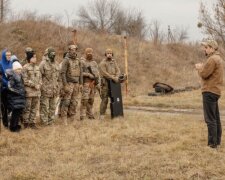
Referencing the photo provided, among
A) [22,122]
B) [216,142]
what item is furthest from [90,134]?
[216,142]

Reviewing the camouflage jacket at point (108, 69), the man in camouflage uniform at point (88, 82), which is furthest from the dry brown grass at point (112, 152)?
the camouflage jacket at point (108, 69)

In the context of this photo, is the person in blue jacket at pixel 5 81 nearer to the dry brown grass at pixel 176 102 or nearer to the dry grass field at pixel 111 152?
the dry grass field at pixel 111 152

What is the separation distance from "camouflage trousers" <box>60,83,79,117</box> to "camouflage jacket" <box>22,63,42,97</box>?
927mm

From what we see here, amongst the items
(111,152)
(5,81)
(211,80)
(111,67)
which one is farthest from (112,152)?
(111,67)

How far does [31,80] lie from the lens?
11.4 m

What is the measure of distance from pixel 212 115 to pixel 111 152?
6.35 feet

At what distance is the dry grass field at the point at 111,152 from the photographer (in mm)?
7301

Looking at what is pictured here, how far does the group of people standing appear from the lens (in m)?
11.1

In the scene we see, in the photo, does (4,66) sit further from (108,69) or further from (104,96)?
(104,96)

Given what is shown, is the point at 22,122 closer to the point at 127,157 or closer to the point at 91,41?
the point at 127,157

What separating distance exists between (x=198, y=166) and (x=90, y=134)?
3420mm

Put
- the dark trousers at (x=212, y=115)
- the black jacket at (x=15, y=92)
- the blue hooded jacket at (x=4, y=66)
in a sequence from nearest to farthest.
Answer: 1. the dark trousers at (x=212, y=115)
2. the black jacket at (x=15, y=92)
3. the blue hooded jacket at (x=4, y=66)

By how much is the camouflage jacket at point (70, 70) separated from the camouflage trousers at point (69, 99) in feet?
0.48

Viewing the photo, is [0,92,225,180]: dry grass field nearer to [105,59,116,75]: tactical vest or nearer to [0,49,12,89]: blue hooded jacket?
[0,49,12,89]: blue hooded jacket
